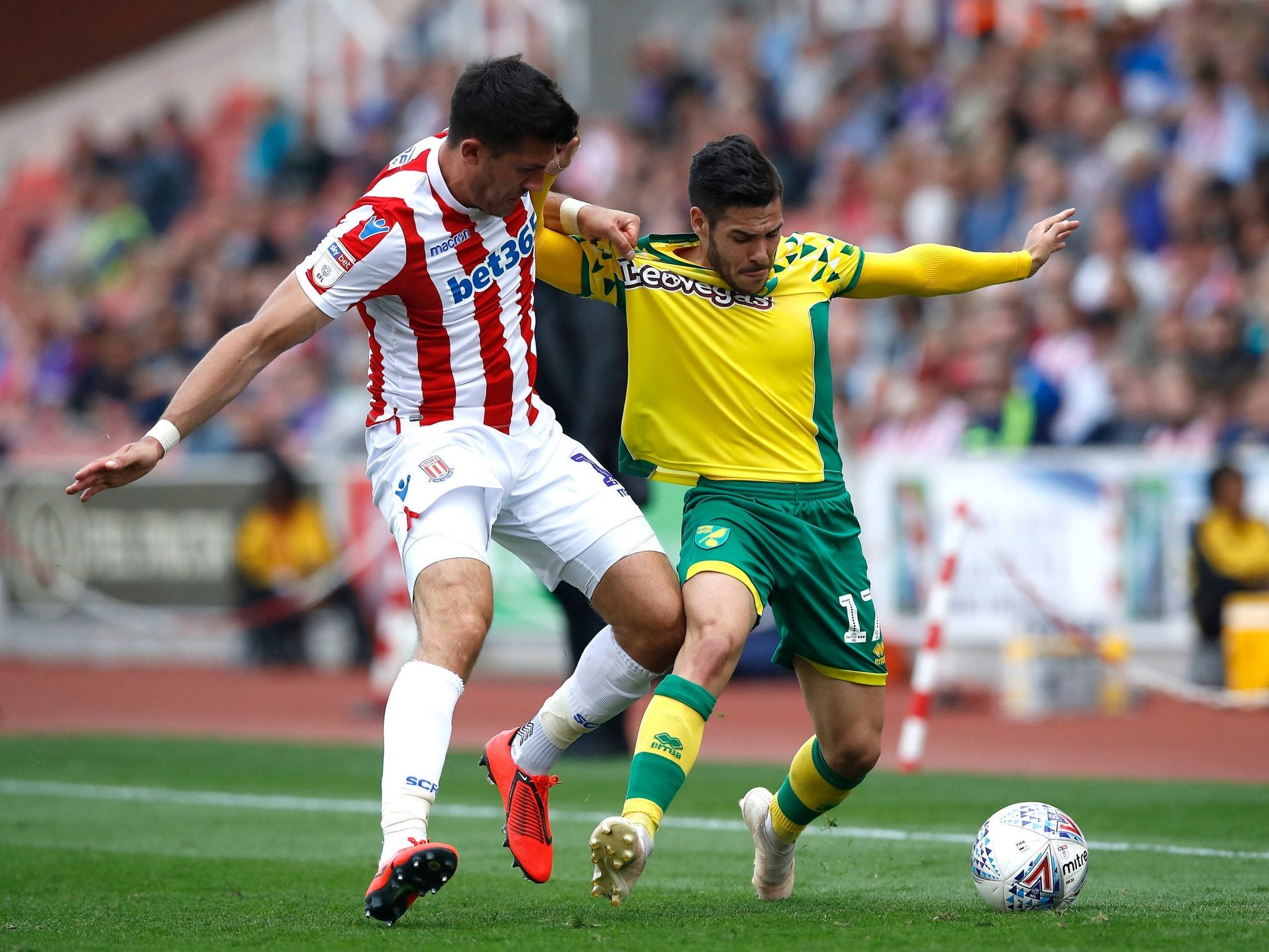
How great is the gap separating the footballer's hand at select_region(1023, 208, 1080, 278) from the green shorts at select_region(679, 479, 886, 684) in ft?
3.77

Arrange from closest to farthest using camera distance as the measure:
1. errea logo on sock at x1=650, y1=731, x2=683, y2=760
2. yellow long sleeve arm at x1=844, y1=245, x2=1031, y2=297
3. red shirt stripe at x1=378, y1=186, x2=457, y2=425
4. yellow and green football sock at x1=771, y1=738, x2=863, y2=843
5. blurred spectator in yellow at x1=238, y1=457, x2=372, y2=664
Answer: errea logo on sock at x1=650, y1=731, x2=683, y2=760 → red shirt stripe at x1=378, y1=186, x2=457, y2=425 → yellow and green football sock at x1=771, y1=738, x2=863, y2=843 → yellow long sleeve arm at x1=844, y1=245, x2=1031, y2=297 → blurred spectator in yellow at x1=238, y1=457, x2=372, y2=664

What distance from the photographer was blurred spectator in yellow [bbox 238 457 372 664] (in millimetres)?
16906

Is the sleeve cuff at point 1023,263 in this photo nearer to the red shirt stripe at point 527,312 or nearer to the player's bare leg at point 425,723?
the red shirt stripe at point 527,312

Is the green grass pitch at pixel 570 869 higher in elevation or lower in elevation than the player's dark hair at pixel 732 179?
lower

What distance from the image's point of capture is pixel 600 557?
5871 mm

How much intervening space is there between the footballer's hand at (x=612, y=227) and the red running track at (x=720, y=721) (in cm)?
517

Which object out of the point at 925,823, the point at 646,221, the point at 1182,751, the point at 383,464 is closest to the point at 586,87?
the point at 646,221

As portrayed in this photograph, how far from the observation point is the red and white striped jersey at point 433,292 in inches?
217

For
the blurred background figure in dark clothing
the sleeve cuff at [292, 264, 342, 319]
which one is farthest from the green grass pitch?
the sleeve cuff at [292, 264, 342, 319]

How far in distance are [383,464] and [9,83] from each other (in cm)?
2601

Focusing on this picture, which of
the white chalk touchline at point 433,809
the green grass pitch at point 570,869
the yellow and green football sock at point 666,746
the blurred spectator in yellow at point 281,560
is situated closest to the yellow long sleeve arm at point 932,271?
the yellow and green football sock at point 666,746

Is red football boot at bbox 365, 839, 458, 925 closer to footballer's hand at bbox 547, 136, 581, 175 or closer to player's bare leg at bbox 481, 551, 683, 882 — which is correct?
player's bare leg at bbox 481, 551, 683, 882

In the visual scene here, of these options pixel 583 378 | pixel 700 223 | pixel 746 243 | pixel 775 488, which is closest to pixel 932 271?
pixel 746 243

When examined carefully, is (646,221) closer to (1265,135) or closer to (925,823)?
(1265,135)
